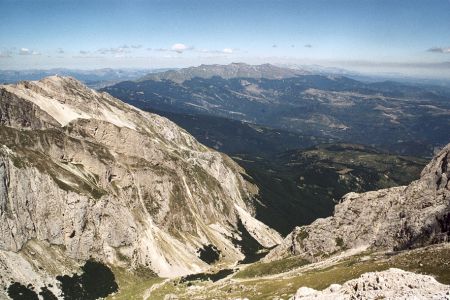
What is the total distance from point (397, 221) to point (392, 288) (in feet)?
387

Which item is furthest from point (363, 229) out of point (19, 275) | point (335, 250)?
point (19, 275)

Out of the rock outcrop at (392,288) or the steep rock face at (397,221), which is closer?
the rock outcrop at (392,288)

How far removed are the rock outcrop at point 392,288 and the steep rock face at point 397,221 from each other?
83092 mm

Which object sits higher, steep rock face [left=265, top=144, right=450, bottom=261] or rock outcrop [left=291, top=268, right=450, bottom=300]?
rock outcrop [left=291, top=268, right=450, bottom=300]

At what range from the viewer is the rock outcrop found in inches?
2174

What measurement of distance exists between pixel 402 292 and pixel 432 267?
1712 inches

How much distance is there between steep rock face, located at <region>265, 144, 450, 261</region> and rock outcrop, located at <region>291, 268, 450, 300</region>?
8309 centimetres

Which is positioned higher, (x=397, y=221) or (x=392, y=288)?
(x=392, y=288)

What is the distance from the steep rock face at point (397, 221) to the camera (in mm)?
148125

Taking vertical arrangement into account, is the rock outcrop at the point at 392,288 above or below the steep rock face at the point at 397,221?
above

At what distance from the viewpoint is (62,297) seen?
18275 centimetres

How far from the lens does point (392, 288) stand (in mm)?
60000

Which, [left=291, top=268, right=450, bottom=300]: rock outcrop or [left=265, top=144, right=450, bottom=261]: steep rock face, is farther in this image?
[left=265, top=144, right=450, bottom=261]: steep rock face

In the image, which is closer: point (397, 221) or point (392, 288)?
point (392, 288)
